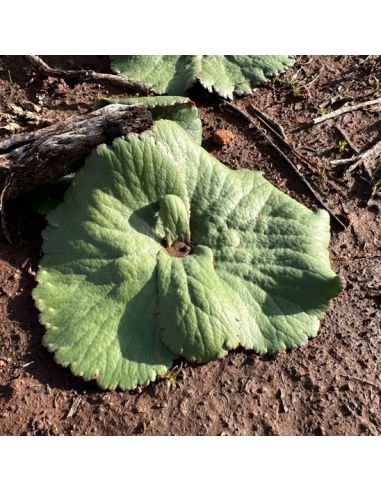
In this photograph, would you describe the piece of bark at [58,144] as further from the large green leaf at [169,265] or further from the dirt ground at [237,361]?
the dirt ground at [237,361]

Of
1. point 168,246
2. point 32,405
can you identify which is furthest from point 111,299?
point 32,405

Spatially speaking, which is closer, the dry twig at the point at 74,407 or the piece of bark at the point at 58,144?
the dry twig at the point at 74,407

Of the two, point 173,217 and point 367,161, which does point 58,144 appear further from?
point 367,161

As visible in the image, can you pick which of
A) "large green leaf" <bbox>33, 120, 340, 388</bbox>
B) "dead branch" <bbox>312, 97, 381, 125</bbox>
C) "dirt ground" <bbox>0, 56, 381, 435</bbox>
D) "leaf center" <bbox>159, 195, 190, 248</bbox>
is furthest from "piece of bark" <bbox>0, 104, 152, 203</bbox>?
"dead branch" <bbox>312, 97, 381, 125</bbox>

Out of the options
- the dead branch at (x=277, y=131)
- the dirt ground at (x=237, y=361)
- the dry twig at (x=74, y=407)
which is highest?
the dead branch at (x=277, y=131)

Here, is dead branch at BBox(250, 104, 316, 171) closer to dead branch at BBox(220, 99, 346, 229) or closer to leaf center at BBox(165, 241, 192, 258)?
dead branch at BBox(220, 99, 346, 229)

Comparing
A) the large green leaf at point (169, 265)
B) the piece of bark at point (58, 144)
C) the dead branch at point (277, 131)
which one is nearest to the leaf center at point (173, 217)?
the large green leaf at point (169, 265)
